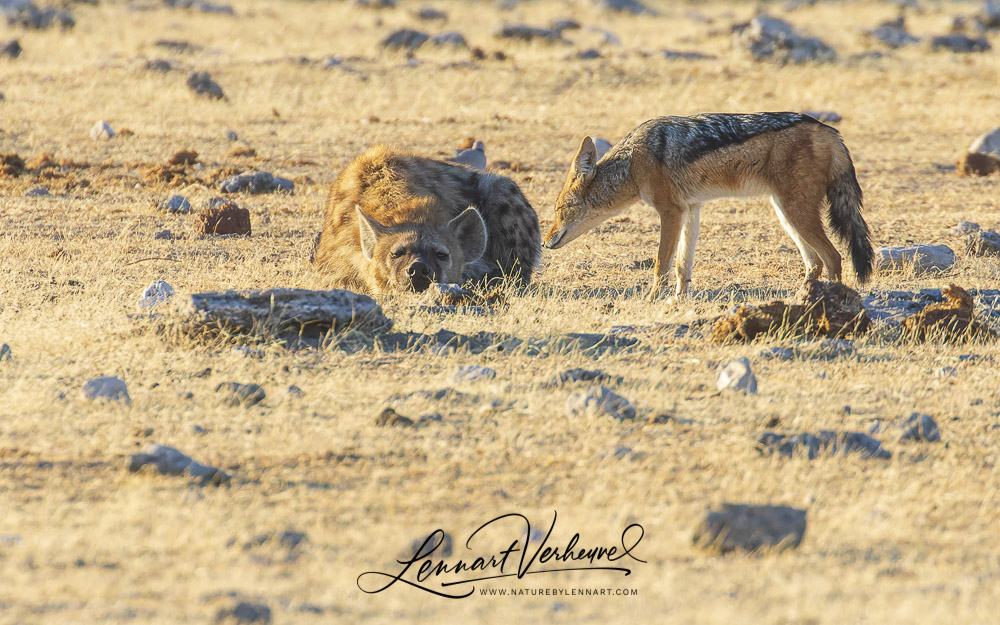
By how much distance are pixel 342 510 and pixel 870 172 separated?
41.7 ft

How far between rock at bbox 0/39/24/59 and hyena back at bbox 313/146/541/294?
655 inches

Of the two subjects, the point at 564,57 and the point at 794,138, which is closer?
the point at 794,138

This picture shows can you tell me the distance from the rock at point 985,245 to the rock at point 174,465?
7.82 metres

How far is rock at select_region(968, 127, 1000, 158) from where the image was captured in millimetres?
16031

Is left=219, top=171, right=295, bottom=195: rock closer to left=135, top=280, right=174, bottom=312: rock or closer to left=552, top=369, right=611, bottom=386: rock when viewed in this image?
left=135, top=280, right=174, bottom=312: rock

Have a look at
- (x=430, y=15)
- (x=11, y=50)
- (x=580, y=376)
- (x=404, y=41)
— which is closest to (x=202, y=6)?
(x=430, y=15)

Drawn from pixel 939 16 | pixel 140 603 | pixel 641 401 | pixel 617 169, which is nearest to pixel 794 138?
pixel 617 169

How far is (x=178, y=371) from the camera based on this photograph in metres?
6.25

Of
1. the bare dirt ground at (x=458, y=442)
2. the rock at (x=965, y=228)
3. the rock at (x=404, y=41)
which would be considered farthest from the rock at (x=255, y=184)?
the rock at (x=404, y=41)

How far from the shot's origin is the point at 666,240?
862cm

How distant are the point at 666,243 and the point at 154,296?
3542 mm

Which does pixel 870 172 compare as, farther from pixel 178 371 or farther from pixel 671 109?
pixel 178 371

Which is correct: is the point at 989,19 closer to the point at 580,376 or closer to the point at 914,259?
the point at 914,259

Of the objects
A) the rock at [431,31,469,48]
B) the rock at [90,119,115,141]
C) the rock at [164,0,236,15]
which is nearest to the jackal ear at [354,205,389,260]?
the rock at [90,119,115,141]
